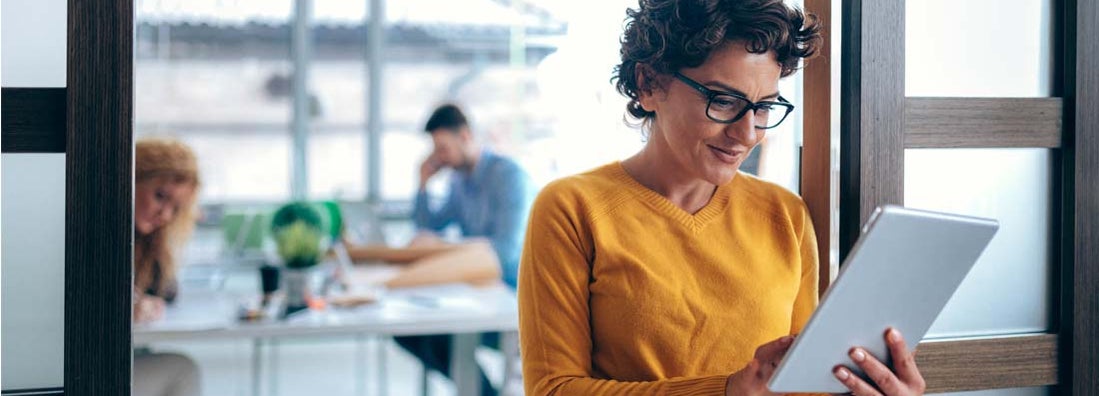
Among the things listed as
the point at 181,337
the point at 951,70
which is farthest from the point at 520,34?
the point at 951,70

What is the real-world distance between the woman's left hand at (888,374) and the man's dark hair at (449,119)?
3502 mm

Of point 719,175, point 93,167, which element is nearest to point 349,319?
point 93,167

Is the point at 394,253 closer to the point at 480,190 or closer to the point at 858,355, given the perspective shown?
the point at 480,190

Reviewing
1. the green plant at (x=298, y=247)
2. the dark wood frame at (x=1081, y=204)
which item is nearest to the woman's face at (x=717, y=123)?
the dark wood frame at (x=1081, y=204)

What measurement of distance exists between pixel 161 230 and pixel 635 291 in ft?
7.09

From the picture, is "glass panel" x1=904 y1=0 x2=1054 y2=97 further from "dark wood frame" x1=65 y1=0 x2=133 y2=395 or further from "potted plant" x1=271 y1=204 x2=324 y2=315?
"potted plant" x1=271 y1=204 x2=324 y2=315

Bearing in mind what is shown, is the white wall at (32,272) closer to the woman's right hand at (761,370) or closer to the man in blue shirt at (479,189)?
the woman's right hand at (761,370)

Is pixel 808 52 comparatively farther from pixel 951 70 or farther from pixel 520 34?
pixel 520 34

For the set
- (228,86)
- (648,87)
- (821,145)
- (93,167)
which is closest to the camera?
(93,167)

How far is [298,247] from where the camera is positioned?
3.40 metres

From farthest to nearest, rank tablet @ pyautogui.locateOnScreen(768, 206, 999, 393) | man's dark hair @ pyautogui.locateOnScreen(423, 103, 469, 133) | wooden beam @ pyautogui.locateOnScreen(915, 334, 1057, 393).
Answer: man's dark hair @ pyautogui.locateOnScreen(423, 103, 469, 133) → wooden beam @ pyautogui.locateOnScreen(915, 334, 1057, 393) → tablet @ pyautogui.locateOnScreen(768, 206, 999, 393)

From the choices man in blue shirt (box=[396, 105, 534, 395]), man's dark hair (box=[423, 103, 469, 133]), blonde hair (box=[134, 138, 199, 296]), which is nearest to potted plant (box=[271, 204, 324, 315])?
blonde hair (box=[134, 138, 199, 296])

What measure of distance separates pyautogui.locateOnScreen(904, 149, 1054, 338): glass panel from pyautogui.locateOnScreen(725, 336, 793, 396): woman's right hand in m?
0.58

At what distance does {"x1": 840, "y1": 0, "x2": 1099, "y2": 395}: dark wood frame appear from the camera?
63.7 inches
